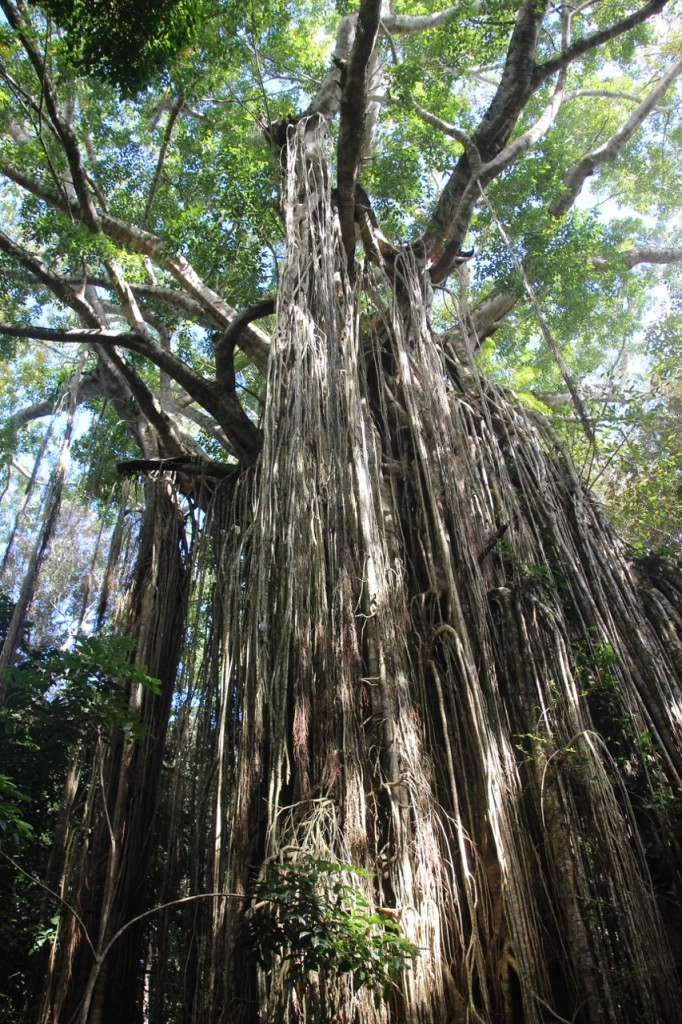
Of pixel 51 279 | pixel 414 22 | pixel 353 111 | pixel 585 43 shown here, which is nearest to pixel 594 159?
pixel 414 22

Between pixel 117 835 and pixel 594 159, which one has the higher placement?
pixel 594 159

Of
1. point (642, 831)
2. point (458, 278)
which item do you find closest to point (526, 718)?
point (642, 831)

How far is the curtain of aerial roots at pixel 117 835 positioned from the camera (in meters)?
3.17

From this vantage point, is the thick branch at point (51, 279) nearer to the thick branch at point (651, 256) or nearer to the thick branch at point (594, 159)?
the thick branch at point (594, 159)

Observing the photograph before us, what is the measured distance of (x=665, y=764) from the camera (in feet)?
11.4

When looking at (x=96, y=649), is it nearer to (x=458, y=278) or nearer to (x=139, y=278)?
(x=139, y=278)

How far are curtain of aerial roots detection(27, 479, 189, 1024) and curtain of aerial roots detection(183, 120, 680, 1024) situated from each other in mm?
478

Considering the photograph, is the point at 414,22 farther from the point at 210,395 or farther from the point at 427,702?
the point at 427,702

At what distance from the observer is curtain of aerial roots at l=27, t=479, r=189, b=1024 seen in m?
3.17

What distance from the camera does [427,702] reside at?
3385 mm

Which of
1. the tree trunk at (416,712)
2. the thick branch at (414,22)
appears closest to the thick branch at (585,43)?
the tree trunk at (416,712)

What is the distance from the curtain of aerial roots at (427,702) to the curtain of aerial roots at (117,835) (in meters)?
0.48

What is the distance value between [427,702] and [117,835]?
1623mm

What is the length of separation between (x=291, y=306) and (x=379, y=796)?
230 cm
